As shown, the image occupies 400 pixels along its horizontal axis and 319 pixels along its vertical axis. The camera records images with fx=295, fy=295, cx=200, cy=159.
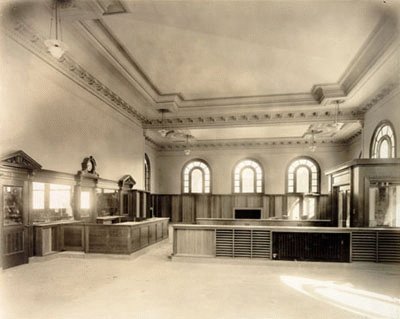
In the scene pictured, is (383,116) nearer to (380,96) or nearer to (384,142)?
(380,96)

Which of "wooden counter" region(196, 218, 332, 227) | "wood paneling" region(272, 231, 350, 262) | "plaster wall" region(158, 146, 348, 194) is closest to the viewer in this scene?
"wood paneling" region(272, 231, 350, 262)

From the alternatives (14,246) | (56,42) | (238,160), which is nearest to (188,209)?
(238,160)

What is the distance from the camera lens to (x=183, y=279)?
18.7 ft

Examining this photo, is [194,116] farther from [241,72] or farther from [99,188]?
[99,188]

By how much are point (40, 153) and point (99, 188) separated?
3.10 m

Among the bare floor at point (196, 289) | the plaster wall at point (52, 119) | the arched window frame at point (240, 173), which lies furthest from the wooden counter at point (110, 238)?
the arched window frame at point (240, 173)

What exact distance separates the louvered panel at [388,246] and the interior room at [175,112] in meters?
0.03

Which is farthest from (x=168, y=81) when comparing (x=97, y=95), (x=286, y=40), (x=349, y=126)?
(x=349, y=126)

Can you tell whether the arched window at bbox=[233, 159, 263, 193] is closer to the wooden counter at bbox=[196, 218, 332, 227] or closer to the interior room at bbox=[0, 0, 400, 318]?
the interior room at bbox=[0, 0, 400, 318]

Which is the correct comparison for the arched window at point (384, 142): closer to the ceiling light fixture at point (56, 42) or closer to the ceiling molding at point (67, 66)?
the ceiling molding at point (67, 66)

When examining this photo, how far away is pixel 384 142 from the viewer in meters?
9.47

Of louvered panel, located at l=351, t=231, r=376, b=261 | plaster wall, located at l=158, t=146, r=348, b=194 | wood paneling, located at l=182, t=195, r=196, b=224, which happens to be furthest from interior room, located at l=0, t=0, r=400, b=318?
wood paneling, located at l=182, t=195, r=196, b=224

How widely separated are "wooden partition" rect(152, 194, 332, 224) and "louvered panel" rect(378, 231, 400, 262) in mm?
9866

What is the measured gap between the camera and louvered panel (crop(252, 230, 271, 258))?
23.4 ft
